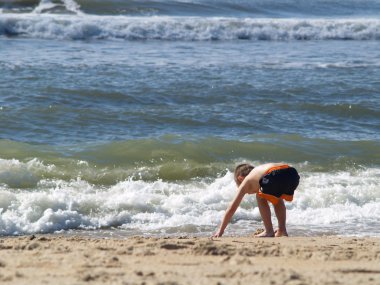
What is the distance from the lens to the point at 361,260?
243 inches

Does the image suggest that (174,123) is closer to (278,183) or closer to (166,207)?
(166,207)

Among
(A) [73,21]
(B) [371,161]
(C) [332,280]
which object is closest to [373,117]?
(B) [371,161]

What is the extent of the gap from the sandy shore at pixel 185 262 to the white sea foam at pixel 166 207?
1653 mm

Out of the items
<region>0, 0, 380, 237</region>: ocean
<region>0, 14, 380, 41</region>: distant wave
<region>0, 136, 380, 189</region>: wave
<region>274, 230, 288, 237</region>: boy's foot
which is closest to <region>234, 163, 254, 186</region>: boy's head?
<region>274, 230, 288, 237</region>: boy's foot

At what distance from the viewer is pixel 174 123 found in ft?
44.2

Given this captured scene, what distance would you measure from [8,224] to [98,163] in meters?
2.63

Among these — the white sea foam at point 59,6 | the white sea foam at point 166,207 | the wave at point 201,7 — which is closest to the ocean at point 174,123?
the white sea foam at point 166,207

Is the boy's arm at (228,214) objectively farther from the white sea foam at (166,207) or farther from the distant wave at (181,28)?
the distant wave at (181,28)

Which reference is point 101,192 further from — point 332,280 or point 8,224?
point 332,280

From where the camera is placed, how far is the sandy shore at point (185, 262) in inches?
209

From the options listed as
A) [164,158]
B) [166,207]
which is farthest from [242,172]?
[164,158]

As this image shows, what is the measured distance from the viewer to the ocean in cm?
909

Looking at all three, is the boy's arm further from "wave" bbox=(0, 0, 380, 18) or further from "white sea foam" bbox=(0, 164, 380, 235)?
"wave" bbox=(0, 0, 380, 18)

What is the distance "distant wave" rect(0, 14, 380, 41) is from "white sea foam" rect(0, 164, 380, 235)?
44.6ft
